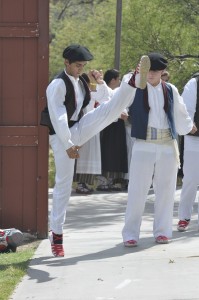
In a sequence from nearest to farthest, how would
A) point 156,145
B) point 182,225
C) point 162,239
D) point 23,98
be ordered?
point 156,145 < point 162,239 < point 23,98 < point 182,225

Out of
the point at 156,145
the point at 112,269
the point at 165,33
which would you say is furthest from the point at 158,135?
the point at 165,33

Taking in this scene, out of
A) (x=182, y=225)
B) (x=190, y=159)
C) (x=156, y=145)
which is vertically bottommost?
(x=182, y=225)

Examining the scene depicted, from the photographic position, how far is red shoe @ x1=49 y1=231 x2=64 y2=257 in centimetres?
794

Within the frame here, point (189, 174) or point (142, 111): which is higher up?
point (142, 111)

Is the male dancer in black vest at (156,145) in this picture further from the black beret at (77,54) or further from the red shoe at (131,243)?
the black beret at (77,54)

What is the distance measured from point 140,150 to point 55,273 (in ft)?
5.37

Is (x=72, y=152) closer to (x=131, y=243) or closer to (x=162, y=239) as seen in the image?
(x=131, y=243)

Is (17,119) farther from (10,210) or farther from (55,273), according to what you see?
(55,273)

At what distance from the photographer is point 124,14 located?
18969 millimetres

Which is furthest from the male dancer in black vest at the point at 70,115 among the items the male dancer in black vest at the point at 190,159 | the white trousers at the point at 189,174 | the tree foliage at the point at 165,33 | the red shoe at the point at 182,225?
the tree foliage at the point at 165,33

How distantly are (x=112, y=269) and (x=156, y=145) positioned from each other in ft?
4.79

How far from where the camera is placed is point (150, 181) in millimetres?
8477

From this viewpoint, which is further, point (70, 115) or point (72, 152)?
point (70, 115)

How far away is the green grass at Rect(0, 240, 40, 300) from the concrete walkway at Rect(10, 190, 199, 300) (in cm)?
6
